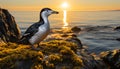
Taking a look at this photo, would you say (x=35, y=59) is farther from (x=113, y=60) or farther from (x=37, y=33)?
(x=113, y=60)

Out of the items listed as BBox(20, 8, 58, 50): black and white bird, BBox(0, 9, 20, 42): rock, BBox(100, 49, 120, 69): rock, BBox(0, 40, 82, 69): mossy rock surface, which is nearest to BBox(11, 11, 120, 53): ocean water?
BBox(0, 9, 20, 42): rock

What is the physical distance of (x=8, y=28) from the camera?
67.3 ft

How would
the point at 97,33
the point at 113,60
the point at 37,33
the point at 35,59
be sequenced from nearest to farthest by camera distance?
the point at 35,59 < the point at 37,33 < the point at 113,60 < the point at 97,33

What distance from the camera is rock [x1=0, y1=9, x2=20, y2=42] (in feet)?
62.2

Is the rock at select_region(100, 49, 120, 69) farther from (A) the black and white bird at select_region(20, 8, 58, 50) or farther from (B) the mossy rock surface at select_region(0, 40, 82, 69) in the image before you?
(A) the black and white bird at select_region(20, 8, 58, 50)

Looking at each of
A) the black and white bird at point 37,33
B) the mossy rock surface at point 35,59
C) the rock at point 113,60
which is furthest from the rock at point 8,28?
the rock at point 113,60

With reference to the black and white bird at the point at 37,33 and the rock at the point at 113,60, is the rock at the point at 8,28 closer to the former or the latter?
the black and white bird at the point at 37,33

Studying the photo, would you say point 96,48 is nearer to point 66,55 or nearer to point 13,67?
point 66,55

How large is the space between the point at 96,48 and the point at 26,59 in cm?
1649

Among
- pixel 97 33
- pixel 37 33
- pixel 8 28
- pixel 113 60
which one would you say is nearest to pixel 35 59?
pixel 37 33

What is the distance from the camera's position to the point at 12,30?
68.2 feet

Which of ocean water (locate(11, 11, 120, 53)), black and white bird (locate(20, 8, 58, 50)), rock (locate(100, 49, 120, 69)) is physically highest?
black and white bird (locate(20, 8, 58, 50))

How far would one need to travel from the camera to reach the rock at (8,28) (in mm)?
18959

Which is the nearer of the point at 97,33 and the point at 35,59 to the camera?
the point at 35,59
